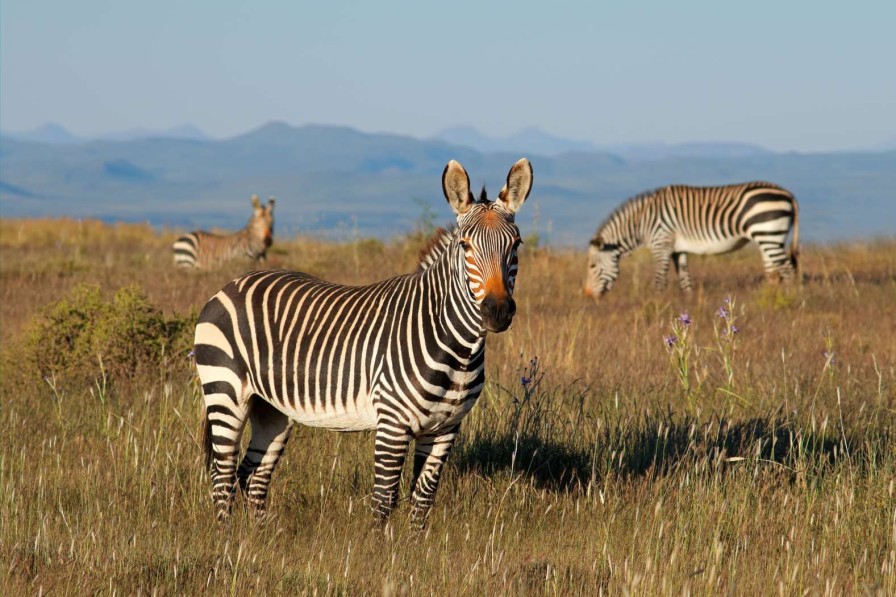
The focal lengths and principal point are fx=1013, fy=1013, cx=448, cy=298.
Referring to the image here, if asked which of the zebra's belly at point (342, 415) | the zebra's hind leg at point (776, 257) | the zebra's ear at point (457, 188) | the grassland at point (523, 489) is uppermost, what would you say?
the zebra's ear at point (457, 188)

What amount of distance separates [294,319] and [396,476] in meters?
1.14

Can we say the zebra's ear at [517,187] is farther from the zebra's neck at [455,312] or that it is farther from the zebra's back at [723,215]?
the zebra's back at [723,215]

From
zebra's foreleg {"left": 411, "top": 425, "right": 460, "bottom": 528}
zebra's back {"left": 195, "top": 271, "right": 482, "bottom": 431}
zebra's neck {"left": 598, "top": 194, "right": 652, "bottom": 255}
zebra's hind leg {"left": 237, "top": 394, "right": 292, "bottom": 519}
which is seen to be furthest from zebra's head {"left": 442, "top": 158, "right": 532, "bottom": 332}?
zebra's neck {"left": 598, "top": 194, "right": 652, "bottom": 255}

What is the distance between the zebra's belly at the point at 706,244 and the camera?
17.8 meters

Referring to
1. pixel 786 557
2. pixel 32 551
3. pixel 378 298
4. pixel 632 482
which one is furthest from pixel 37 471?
pixel 786 557

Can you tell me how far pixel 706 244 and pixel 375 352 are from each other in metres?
13.5

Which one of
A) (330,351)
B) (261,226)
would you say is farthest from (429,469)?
(261,226)

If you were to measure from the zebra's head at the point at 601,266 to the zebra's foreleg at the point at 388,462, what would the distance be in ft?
38.6

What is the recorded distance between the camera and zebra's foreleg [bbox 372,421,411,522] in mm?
5137

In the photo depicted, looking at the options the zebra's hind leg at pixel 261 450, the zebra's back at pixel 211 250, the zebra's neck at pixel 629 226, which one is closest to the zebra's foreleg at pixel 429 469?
the zebra's hind leg at pixel 261 450

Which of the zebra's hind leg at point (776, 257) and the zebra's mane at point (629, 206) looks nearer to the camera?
the zebra's hind leg at point (776, 257)

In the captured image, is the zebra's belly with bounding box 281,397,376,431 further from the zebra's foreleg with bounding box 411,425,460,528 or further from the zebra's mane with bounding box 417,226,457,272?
the zebra's mane with bounding box 417,226,457,272

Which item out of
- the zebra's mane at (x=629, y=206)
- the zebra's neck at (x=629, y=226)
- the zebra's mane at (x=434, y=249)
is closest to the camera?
the zebra's mane at (x=434, y=249)

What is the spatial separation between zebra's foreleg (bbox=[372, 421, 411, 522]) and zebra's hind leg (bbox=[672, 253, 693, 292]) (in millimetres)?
11802
